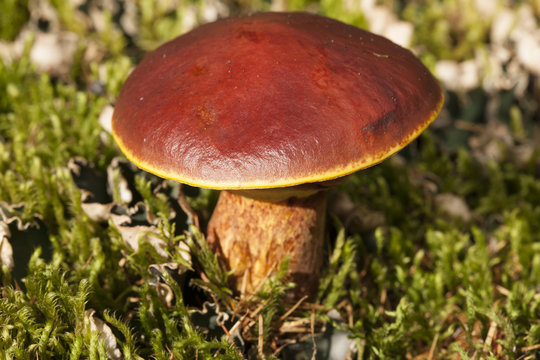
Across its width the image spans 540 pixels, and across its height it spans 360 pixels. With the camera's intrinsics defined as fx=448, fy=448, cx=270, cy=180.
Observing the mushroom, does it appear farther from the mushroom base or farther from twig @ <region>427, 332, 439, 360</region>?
twig @ <region>427, 332, 439, 360</region>

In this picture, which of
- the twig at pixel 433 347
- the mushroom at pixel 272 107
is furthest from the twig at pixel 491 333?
the mushroom at pixel 272 107

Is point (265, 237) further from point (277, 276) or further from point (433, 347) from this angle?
point (433, 347)

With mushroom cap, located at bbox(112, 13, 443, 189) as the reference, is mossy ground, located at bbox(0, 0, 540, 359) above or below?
below

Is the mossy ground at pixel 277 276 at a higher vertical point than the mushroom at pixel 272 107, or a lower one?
lower

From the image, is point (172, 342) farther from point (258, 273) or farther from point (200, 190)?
point (200, 190)

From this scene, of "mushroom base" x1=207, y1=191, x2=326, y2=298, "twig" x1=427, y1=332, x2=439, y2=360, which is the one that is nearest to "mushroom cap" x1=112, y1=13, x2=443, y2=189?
"mushroom base" x1=207, y1=191, x2=326, y2=298

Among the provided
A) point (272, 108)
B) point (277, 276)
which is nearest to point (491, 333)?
point (277, 276)

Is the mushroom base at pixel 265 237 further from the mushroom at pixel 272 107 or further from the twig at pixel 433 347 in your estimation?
the twig at pixel 433 347

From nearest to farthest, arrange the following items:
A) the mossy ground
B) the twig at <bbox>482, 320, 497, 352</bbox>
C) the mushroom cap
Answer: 1. the mushroom cap
2. the mossy ground
3. the twig at <bbox>482, 320, 497, 352</bbox>
